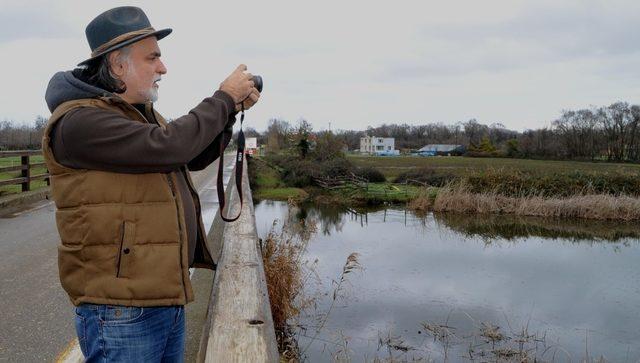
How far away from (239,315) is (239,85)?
3.12ft

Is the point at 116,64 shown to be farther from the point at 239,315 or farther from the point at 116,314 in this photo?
the point at 239,315

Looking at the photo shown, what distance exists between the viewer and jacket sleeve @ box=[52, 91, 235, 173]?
1703 mm

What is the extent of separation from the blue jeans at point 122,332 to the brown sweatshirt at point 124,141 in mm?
474

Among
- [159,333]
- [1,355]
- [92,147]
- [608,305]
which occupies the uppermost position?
[92,147]

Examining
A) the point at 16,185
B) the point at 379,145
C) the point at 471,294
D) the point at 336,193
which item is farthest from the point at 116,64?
the point at 379,145

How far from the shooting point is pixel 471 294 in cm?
1300

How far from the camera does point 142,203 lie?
178cm

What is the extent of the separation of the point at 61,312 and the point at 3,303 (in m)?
0.68

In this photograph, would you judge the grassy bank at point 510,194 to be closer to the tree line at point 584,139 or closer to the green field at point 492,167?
the green field at point 492,167

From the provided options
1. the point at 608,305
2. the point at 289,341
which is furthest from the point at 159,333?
the point at 608,305

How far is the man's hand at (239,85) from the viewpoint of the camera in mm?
2045

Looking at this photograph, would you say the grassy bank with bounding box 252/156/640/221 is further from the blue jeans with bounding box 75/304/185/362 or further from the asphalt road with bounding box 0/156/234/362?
the blue jeans with bounding box 75/304/185/362

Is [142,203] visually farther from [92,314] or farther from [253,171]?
[253,171]

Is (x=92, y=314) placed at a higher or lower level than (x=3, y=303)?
higher
